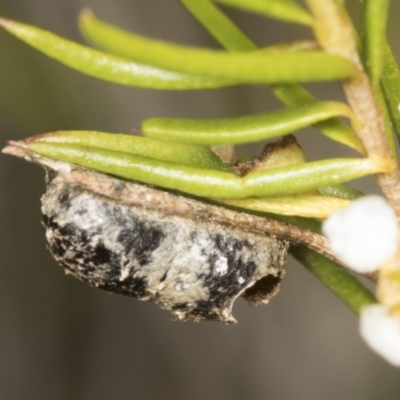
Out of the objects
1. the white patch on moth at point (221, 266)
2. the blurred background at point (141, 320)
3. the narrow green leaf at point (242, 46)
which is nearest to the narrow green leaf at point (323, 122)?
the narrow green leaf at point (242, 46)

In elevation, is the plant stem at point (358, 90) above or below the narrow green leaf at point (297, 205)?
above

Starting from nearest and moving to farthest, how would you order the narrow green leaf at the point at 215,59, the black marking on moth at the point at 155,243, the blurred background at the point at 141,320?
the narrow green leaf at the point at 215,59 < the black marking on moth at the point at 155,243 < the blurred background at the point at 141,320

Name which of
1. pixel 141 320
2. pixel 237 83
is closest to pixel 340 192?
pixel 237 83

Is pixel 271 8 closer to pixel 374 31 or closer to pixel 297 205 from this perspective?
pixel 374 31

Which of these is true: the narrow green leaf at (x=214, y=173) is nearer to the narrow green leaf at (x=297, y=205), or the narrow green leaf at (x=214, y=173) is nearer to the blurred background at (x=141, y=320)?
the narrow green leaf at (x=297, y=205)

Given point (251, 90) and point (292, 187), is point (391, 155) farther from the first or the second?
point (251, 90)

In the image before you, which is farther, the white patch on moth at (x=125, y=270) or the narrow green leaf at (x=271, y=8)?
the white patch on moth at (x=125, y=270)
